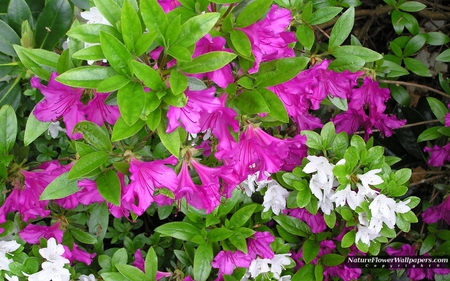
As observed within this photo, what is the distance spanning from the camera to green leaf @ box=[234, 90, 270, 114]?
109 centimetres

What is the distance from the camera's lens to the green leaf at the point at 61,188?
4.18 feet

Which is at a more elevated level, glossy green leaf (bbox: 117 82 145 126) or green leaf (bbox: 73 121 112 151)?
glossy green leaf (bbox: 117 82 145 126)

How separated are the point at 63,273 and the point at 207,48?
2.87 ft

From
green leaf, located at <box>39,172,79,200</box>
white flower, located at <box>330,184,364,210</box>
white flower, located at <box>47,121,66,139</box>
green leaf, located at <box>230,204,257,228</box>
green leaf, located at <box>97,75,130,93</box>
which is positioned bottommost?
green leaf, located at <box>230,204,257,228</box>

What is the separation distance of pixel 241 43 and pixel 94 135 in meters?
0.45

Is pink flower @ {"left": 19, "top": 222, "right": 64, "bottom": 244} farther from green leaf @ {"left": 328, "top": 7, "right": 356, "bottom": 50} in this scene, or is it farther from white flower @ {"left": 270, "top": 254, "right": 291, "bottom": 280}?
green leaf @ {"left": 328, "top": 7, "right": 356, "bottom": 50}

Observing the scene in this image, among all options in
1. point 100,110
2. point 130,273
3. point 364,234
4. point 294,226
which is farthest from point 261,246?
point 100,110

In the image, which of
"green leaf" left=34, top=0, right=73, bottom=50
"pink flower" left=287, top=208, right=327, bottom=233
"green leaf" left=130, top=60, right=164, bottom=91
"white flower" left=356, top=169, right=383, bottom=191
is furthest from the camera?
"pink flower" left=287, top=208, right=327, bottom=233

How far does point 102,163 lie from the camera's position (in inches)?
47.0

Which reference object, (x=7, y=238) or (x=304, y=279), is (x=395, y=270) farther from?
(x=7, y=238)

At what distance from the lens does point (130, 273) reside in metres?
1.58

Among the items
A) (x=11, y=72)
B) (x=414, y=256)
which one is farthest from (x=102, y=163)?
(x=414, y=256)

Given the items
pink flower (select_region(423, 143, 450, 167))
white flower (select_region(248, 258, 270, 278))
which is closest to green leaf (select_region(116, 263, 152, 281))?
white flower (select_region(248, 258, 270, 278))

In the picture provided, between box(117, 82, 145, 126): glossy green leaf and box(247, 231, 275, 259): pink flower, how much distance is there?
0.82 m
